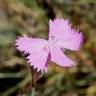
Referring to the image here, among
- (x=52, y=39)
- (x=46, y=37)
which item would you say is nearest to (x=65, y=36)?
(x=52, y=39)

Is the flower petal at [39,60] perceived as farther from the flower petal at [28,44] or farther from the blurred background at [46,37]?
the blurred background at [46,37]

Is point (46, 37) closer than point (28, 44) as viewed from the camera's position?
No

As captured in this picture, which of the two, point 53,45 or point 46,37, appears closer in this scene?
point 53,45

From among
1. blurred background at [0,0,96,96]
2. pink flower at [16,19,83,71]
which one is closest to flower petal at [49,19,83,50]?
pink flower at [16,19,83,71]

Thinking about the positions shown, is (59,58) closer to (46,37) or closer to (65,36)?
(65,36)

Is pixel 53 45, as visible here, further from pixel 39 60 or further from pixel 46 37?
pixel 46 37

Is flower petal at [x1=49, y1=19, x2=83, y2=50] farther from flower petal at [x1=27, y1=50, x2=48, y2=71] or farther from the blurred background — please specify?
the blurred background

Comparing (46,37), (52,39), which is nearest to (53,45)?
(52,39)

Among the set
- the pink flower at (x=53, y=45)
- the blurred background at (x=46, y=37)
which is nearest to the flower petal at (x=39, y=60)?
the pink flower at (x=53, y=45)
